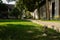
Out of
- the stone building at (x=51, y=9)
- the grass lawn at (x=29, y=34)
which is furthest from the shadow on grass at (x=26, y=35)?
the stone building at (x=51, y=9)

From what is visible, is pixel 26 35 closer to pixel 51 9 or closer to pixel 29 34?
pixel 29 34

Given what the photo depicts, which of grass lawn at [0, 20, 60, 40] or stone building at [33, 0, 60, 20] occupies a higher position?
stone building at [33, 0, 60, 20]

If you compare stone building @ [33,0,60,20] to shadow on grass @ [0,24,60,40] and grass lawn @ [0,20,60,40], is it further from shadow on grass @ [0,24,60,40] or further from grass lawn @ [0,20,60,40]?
shadow on grass @ [0,24,60,40]

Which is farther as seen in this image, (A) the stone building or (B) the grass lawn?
(A) the stone building

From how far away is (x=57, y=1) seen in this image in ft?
83.8

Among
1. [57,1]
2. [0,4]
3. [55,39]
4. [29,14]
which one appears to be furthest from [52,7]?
[55,39]

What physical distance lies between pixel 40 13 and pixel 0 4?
11136mm

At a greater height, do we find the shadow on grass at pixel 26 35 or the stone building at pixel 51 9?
the stone building at pixel 51 9

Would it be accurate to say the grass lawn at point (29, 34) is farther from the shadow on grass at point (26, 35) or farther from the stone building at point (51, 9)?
the stone building at point (51, 9)

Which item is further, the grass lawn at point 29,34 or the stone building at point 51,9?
the stone building at point 51,9

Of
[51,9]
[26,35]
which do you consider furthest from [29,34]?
[51,9]

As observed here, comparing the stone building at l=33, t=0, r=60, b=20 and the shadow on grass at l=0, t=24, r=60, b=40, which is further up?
the stone building at l=33, t=0, r=60, b=20

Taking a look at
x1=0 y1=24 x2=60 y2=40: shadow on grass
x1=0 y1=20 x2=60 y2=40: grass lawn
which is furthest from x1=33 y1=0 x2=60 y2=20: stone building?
x1=0 y1=24 x2=60 y2=40: shadow on grass

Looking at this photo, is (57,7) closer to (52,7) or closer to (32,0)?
(52,7)
